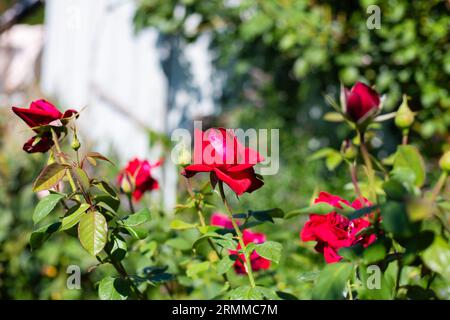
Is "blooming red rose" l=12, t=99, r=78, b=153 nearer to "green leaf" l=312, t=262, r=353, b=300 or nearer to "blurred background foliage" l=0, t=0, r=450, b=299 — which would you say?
"green leaf" l=312, t=262, r=353, b=300

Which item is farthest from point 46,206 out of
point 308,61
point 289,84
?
point 289,84

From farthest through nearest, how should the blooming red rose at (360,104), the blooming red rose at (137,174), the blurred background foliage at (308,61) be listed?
1. the blurred background foliage at (308,61)
2. the blooming red rose at (137,174)
3. the blooming red rose at (360,104)

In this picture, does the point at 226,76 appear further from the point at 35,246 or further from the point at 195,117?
the point at 35,246

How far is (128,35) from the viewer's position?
3680 millimetres

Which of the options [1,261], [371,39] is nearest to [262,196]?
[371,39]

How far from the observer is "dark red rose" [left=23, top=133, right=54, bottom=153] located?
31.5 inches

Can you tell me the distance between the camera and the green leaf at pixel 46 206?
2.40ft

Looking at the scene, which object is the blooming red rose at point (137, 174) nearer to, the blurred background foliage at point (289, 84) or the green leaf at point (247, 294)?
the green leaf at point (247, 294)

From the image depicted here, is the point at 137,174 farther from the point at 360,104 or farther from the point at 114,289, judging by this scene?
the point at 360,104

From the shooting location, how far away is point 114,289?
0.77 meters

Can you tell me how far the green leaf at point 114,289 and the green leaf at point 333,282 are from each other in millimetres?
297

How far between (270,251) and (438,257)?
251 millimetres

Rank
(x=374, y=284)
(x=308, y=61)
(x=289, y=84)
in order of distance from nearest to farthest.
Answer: (x=374, y=284)
(x=308, y=61)
(x=289, y=84)

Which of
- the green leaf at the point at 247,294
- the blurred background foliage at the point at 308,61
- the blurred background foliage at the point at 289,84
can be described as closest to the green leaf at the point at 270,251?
the green leaf at the point at 247,294
